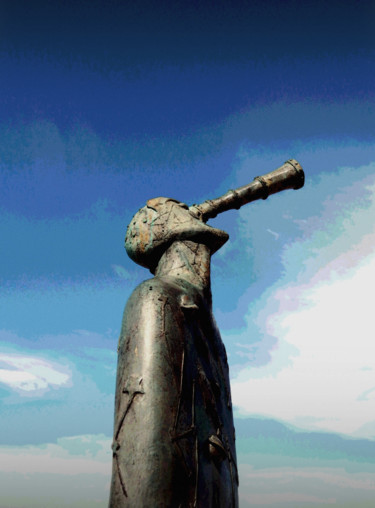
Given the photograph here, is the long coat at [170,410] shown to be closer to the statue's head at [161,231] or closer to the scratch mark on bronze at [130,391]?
the scratch mark on bronze at [130,391]

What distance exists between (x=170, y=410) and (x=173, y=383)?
0.23m

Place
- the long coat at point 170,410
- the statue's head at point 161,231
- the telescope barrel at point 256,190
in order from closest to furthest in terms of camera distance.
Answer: the long coat at point 170,410 → the statue's head at point 161,231 → the telescope barrel at point 256,190

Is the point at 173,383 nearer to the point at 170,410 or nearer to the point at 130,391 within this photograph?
the point at 170,410

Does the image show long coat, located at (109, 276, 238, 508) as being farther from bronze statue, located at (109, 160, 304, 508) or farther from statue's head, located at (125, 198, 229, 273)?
statue's head, located at (125, 198, 229, 273)

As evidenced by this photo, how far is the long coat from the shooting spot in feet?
11.3

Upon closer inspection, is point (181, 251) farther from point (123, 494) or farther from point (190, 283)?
point (123, 494)

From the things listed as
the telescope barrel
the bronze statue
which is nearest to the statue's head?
the bronze statue

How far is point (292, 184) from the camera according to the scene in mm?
Result: 6414

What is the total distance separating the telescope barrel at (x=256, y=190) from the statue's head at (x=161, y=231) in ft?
0.94

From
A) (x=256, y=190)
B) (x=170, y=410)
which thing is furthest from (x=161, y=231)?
(x=170, y=410)

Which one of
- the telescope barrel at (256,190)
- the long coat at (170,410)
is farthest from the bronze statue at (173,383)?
the telescope barrel at (256,190)

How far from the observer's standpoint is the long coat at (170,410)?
3.43m

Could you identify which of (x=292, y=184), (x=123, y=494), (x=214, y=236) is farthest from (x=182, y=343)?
(x=292, y=184)

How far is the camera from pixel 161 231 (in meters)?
5.58
